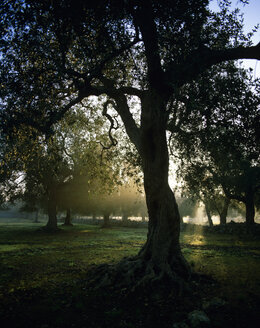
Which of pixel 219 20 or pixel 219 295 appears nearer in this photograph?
pixel 219 295

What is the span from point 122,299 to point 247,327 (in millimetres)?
3521

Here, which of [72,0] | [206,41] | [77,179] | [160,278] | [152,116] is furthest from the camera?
[77,179]

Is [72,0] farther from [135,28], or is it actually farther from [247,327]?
[247,327]

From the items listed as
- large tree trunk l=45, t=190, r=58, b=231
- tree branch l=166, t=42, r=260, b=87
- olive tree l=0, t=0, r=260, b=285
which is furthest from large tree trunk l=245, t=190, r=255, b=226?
large tree trunk l=45, t=190, r=58, b=231

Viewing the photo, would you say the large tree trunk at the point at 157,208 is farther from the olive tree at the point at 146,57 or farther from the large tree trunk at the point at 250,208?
the large tree trunk at the point at 250,208

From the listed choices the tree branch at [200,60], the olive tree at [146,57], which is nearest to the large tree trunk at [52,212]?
the olive tree at [146,57]

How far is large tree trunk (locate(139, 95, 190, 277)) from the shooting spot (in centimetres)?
892

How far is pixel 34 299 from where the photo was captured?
6.73 meters

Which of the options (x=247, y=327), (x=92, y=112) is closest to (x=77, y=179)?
(x=92, y=112)

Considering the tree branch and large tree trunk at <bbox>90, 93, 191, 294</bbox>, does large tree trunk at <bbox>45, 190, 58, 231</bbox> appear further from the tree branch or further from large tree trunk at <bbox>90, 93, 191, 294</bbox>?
the tree branch

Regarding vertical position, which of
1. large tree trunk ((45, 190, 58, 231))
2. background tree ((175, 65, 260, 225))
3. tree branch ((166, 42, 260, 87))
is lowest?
large tree trunk ((45, 190, 58, 231))

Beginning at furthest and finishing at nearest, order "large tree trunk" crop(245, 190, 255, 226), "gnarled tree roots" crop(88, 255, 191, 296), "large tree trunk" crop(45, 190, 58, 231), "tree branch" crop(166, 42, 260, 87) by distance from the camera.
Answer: "large tree trunk" crop(45, 190, 58, 231), "large tree trunk" crop(245, 190, 255, 226), "tree branch" crop(166, 42, 260, 87), "gnarled tree roots" crop(88, 255, 191, 296)

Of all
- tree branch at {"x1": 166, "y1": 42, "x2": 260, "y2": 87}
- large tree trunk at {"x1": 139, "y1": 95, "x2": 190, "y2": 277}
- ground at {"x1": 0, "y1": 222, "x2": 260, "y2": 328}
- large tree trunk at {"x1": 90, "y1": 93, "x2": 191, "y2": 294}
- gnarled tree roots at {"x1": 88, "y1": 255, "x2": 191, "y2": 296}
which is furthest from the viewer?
large tree trunk at {"x1": 139, "y1": 95, "x2": 190, "y2": 277}

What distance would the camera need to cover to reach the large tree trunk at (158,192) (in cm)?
892
